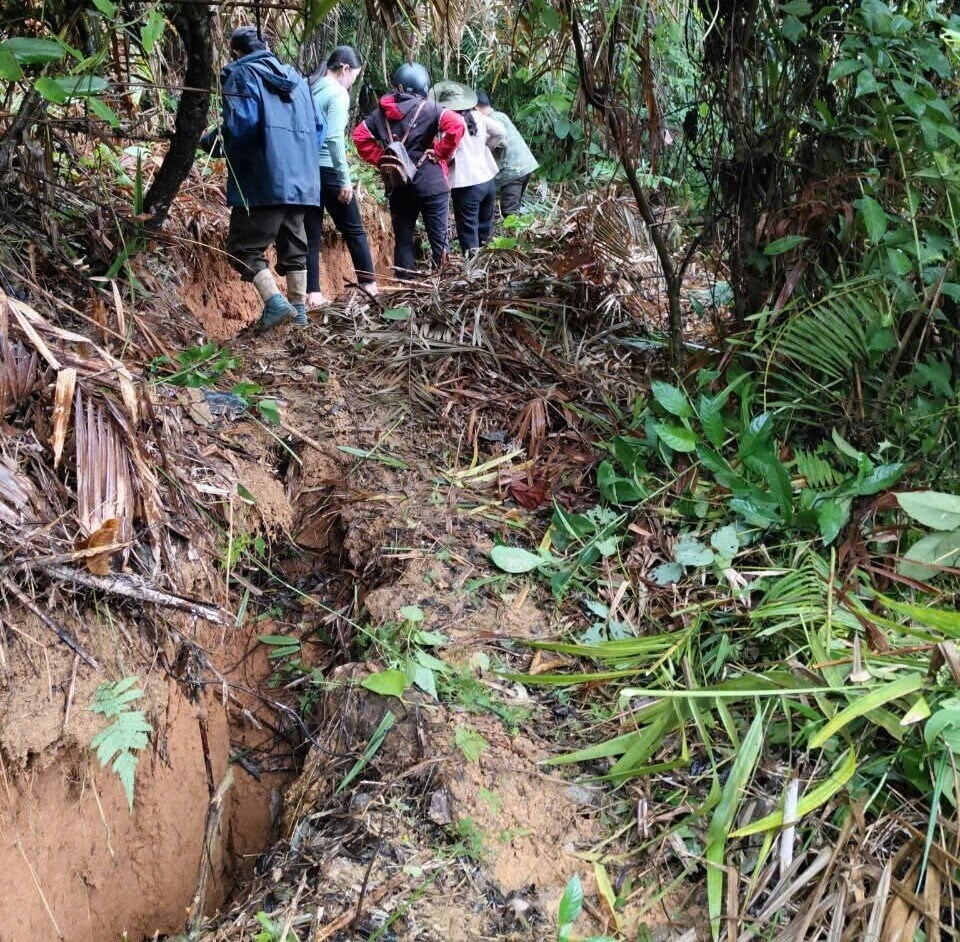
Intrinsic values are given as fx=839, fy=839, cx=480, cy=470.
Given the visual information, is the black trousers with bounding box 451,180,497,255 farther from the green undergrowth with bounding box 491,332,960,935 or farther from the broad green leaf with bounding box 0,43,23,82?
the broad green leaf with bounding box 0,43,23,82

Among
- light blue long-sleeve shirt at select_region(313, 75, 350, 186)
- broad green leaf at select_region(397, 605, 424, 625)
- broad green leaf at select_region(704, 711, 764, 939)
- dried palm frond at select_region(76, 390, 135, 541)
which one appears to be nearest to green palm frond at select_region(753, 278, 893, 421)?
broad green leaf at select_region(704, 711, 764, 939)

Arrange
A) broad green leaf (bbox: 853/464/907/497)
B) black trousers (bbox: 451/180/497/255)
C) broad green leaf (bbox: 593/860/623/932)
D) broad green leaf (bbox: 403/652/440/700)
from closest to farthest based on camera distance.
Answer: broad green leaf (bbox: 593/860/623/932), broad green leaf (bbox: 403/652/440/700), broad green leaf (bbox: 853/464/907/497), black trousers (bbox: 451/180/497/255)

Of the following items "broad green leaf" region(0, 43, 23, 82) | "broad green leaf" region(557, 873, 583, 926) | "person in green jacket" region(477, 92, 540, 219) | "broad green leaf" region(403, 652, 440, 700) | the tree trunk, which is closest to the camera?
"broad green leaf" region(557, 873, 583, 926)

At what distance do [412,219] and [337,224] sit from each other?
0.58m

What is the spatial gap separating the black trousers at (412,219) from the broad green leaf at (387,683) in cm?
340

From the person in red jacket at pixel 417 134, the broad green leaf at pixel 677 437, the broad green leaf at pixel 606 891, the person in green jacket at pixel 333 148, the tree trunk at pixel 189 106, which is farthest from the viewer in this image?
the person in red jacket at pixel 417 134

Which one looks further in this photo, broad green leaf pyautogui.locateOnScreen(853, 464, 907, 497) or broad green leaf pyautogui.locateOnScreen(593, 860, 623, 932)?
broad green leaf pyautogui.locateOnScreen(853, 464, 907, 497)

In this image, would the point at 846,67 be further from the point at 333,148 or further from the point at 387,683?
the point at 333,148

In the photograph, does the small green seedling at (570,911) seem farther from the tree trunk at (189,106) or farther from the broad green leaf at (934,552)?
the tree trunk at (189,106)

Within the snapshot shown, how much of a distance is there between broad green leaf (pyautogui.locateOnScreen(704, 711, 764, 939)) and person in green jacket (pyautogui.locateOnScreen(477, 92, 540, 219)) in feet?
18.0

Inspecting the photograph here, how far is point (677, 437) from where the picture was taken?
9.46 feet

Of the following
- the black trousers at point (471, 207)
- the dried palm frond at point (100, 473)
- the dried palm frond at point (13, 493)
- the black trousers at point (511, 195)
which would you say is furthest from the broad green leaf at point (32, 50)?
the black trousers at point (511, 195)

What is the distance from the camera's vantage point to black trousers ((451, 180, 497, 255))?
5555 millimetres

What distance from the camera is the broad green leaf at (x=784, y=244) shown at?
2918 millimetres
